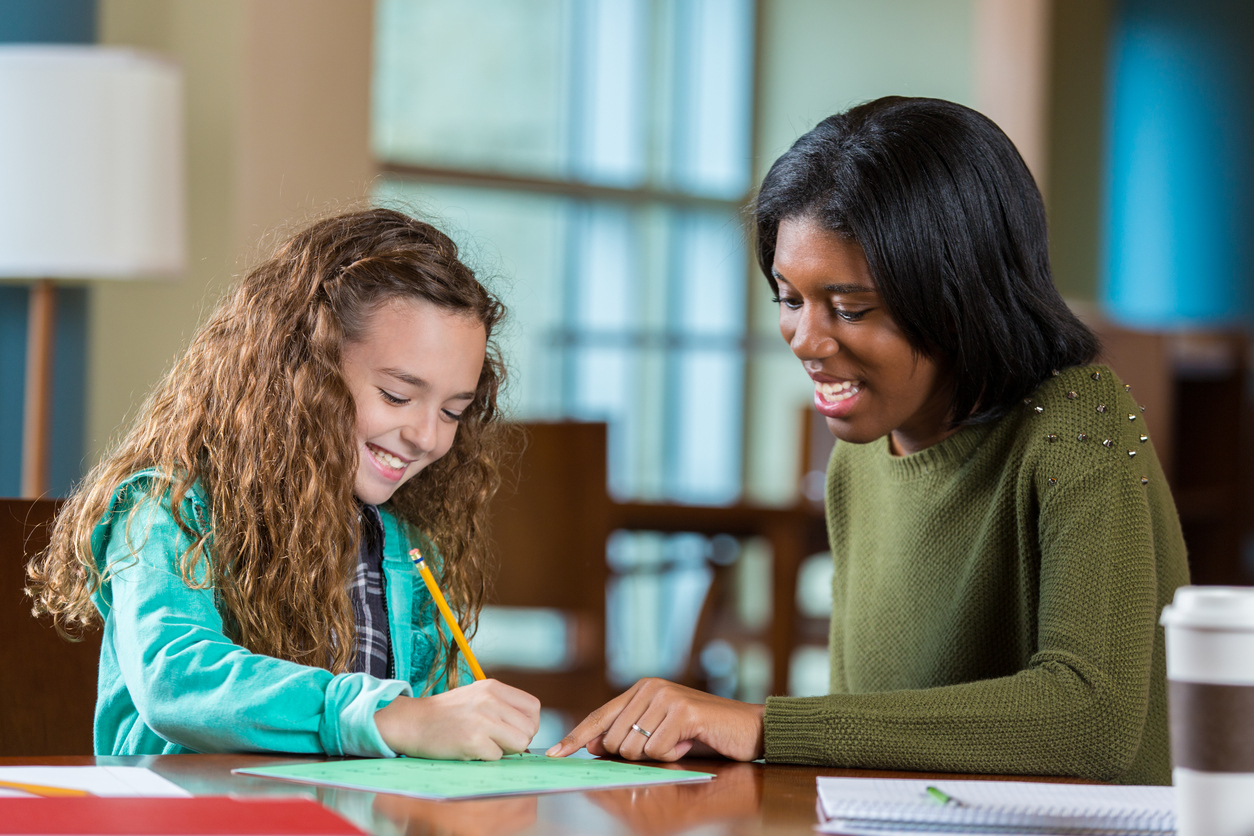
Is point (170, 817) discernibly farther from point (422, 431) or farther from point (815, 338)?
point (815, 338)

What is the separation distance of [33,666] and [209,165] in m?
1.87

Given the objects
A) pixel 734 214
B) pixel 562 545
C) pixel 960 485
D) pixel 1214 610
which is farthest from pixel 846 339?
pixel 734 214

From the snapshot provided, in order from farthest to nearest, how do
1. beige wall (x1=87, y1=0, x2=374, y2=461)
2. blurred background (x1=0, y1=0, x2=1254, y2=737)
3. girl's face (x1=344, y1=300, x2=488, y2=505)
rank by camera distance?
blurred background (x1=0, y1=0, x2=1254, y2=737), beige wall (x1=87, y1=0, x2=374, y2=461), girl's face (x1=344, y1=300, x2=488, y2=505)

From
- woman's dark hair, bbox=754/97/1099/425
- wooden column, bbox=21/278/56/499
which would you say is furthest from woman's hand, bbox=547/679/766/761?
wooden column, bbox=21/278/56/499

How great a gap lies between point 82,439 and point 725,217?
3.36 meters

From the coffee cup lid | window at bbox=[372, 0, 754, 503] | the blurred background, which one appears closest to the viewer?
the coffee cup lid

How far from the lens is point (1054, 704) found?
986 mm

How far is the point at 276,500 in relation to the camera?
1.13 m

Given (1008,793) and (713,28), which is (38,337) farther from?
(713,28)

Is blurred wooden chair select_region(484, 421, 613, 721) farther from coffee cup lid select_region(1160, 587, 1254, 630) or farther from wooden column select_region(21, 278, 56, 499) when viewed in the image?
coffee cup lid select_region(1160, 587, 1254, 630)

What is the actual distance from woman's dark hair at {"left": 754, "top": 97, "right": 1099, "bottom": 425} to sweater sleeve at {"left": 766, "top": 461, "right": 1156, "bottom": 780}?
0.17m

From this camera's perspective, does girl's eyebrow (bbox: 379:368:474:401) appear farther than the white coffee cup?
Yes

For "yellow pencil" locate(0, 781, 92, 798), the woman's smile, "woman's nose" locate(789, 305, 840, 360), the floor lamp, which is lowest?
"yellow pencil" locate(0, 781, 92, 798)

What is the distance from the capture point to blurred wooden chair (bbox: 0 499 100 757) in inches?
44.7
